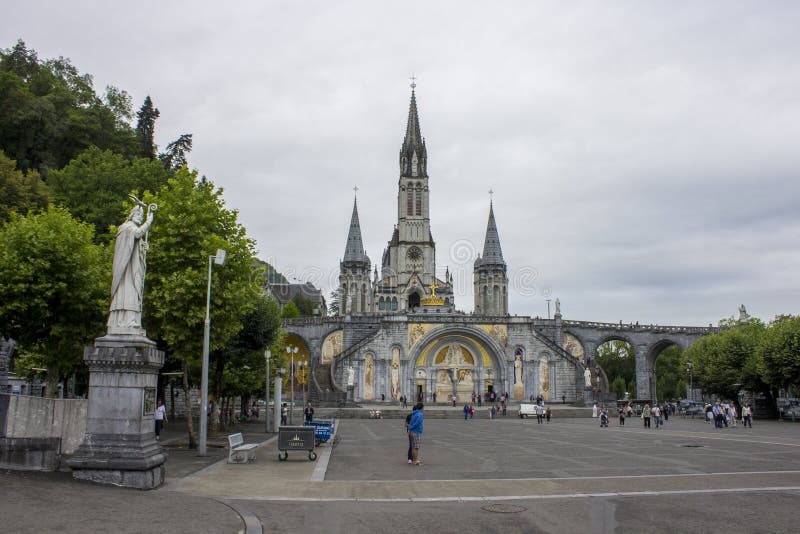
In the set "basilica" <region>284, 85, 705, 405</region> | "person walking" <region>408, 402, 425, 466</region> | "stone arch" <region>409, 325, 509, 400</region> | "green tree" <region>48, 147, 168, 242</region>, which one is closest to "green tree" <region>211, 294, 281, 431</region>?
"person walking" <region>408, 402, 425, 466</region>

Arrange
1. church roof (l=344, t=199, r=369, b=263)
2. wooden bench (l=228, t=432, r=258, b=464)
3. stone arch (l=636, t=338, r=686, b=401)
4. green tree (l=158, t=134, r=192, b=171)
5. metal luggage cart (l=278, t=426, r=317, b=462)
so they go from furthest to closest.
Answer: church roof (l=344, t=199, r=369, b=263)
stone arch (l=636, t=338, r=686, b=401)
green tree (l=158, t=134, r=192, b=171)
metal luggage cart (l=278, t=426, r=317, b=462)
wooden bench (l=228, t=432, r=258, b=464)

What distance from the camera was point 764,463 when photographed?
15.3 metres

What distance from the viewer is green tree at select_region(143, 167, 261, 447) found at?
19.3 metres

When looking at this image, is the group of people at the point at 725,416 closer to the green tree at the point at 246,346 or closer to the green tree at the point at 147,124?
the green tree at the point at 246,346

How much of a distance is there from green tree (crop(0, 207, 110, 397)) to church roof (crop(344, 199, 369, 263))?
65828 mm

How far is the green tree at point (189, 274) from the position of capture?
19281 mm

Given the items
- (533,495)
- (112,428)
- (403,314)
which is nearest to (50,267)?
(112,428)

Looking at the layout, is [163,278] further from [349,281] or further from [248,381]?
[349,281]

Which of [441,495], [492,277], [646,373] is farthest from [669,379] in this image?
[441,495]

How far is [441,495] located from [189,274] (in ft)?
38.5

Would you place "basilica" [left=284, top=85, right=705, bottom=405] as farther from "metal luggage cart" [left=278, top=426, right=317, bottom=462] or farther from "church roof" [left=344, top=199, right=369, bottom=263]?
"metal luggage cart" [left=278, top=426, right=317, bottom=462]

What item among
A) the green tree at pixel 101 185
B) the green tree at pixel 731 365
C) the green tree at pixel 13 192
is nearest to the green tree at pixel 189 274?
the green tree at pixel 13 192

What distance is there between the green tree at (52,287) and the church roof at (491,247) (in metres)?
67.1

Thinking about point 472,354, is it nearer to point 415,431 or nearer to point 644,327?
point 644,327
